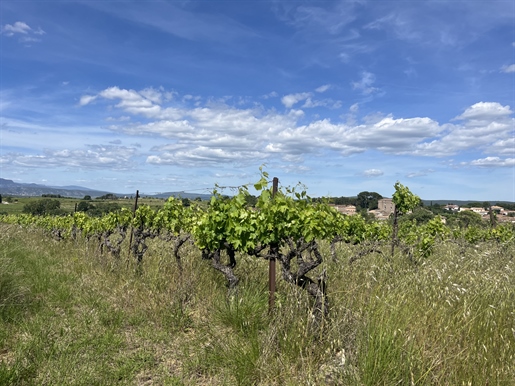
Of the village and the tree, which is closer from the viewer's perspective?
the tree

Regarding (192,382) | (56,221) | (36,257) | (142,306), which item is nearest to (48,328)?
(142,306)

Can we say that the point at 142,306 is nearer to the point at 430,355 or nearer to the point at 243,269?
the point at 243,269

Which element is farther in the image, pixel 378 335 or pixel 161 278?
pixel 161 278

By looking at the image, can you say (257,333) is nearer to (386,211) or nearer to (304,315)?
(304,315)

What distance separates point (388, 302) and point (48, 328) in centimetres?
437

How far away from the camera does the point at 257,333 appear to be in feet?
13.4

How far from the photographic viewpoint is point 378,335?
3186 millimetres

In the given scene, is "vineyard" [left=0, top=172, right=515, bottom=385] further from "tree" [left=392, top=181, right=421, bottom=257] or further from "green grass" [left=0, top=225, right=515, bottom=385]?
"tree" [left=392, top=181, right=421, bottom=257]

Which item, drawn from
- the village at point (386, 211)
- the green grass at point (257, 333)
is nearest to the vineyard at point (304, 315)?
the green grass at point (257, 333)

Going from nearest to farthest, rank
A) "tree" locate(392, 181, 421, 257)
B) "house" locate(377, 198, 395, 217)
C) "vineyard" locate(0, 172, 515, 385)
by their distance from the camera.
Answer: "vineyard" locate(0, 172, 515, 385)
"tree" locate(392, 181, 421, 257)
"house" locate(377, 198, 395, 217)

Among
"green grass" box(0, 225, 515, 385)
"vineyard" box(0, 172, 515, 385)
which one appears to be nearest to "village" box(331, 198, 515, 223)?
"vineyard" box(0, 172, 515, 385)

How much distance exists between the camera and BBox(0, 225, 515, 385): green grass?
315 centimetres

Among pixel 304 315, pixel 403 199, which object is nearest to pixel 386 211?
pixel 403 199

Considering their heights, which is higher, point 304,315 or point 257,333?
point 304,315
